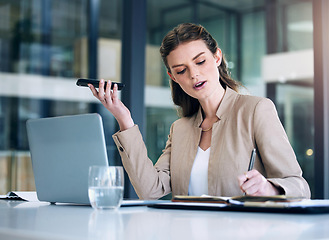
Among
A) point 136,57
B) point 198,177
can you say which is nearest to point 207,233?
point 198,177

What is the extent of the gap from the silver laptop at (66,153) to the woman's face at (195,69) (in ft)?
2.49

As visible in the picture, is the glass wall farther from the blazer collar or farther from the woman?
the blazer collar

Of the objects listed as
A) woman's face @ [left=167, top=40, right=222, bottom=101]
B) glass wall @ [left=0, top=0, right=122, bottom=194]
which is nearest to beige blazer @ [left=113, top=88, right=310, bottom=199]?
woman's face @ [left=167, top=40, right=222, bottom=101]

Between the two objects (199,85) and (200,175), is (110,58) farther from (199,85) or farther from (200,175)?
(200,175)

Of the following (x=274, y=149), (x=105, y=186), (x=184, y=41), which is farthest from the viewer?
(x=184, y=41)

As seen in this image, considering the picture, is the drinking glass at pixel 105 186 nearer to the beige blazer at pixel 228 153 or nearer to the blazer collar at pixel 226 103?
the beige blazer at pixel 228 153

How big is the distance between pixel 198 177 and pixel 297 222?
1.08 meters

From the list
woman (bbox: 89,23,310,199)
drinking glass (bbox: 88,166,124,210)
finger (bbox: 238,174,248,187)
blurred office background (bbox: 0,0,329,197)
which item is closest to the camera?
drinking glass (bbox: 88,166,124,210)

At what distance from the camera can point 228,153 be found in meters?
1.90

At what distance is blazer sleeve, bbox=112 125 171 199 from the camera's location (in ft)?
6.12

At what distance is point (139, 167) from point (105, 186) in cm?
73

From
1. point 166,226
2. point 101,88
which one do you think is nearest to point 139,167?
point 101,88

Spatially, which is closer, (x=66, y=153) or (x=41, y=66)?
(x=66, y=153)

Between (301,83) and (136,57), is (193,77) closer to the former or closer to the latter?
(136,57)
